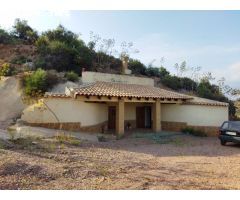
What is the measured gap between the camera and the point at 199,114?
2236cm

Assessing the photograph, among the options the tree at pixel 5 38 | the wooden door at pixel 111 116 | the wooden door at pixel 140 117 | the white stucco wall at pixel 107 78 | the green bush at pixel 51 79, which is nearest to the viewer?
the wooden door at pixel 111 116

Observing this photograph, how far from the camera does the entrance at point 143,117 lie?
81.1ft

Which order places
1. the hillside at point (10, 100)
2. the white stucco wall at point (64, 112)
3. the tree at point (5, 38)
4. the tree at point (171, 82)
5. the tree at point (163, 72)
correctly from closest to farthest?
the white stucco wall at point (64, 112) → the hillside at point (10, 100) → the tree at point (171, 82) → the tree at point (5, 38) → the tree at point (163, 72)

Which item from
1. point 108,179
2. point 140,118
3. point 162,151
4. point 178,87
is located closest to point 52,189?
point 108,179

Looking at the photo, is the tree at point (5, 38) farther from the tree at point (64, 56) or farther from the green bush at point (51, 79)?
the green bush at point (51, 79)

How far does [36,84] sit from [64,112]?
22.9ft

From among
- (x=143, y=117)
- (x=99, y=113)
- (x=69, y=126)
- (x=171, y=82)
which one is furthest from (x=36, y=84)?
(x=171, y=82)

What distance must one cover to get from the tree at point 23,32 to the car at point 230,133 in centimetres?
3135

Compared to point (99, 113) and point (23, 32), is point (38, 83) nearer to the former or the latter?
point (99, 113)

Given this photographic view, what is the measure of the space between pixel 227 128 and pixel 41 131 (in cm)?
960

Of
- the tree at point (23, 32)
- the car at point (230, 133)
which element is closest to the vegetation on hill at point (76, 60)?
the tree at point (23, 32)

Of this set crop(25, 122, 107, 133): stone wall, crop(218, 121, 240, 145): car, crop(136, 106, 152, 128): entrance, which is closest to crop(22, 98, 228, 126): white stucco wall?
crop(25, 122, 107, 133): stone wall
